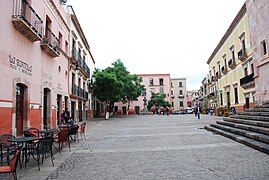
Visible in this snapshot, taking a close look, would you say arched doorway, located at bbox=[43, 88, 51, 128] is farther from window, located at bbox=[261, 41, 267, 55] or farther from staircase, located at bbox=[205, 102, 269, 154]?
window, located at bbox=[261, 41, 267, 55]

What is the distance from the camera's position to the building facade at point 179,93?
63628mm

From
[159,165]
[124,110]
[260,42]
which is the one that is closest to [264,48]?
[260,42]

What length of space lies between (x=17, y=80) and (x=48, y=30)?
17.5 feet

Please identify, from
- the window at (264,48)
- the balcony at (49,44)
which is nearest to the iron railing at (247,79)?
the window at (264,48)

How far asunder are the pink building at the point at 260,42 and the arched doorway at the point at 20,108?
535 inches

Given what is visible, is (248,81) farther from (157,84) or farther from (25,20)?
(157,84)

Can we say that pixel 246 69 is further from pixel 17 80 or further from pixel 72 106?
pixel 17 80

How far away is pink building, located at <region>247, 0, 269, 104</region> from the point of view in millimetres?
12641

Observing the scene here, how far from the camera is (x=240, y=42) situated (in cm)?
2384

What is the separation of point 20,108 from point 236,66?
81.8ft

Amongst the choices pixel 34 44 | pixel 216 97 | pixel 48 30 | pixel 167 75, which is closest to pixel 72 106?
pixel 48 30

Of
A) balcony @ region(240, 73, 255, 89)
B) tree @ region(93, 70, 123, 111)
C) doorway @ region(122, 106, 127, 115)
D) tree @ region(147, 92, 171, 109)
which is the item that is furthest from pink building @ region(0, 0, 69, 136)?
doorway @ region(122, 106, 127, 115)

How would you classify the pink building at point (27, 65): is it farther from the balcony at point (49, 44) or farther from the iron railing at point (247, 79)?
the iron railing at point (247, 79)

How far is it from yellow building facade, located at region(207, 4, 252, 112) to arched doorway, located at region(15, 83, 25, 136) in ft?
66.0
